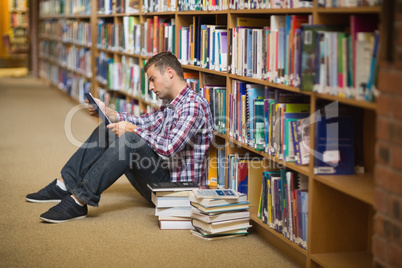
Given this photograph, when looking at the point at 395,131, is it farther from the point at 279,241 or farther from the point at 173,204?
the point at 173,204

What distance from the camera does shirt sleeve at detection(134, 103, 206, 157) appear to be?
3.08 meters

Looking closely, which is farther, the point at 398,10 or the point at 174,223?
the point at 174,223

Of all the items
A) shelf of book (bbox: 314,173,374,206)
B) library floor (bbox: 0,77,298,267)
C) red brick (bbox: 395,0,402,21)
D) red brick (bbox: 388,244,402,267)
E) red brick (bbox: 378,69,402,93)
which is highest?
red brick (bbox: 395,0,402,21)

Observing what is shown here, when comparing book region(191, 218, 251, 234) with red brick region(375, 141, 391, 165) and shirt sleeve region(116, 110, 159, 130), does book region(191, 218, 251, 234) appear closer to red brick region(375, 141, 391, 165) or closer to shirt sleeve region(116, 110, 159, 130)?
shirt sleeve region(116, 110, 159, 130)

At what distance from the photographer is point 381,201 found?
6.45ft

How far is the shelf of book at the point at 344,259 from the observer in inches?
93.7

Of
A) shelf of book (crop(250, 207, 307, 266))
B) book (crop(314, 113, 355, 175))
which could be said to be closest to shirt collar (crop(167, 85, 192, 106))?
shelf of book (crop(250, 207, 307, 266))

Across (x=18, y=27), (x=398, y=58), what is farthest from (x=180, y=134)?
(x=18, y=27)

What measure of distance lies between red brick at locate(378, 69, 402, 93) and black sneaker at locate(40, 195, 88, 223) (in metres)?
2.00

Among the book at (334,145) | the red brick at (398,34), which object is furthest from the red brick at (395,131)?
the book at (334,145)

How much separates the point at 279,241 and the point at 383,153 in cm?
111

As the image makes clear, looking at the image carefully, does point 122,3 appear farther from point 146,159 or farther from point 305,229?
point 305,229

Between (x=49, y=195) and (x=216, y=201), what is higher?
(x=216, y=201)

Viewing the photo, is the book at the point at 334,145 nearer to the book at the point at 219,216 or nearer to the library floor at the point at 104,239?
the library floor at the point at 104,239
